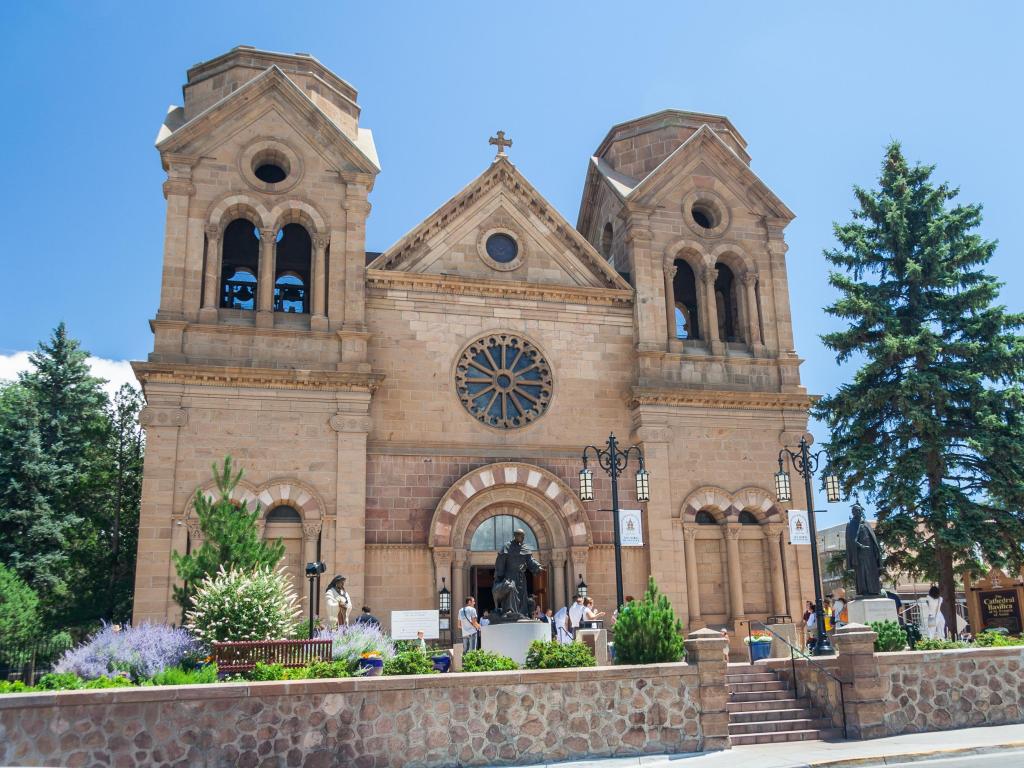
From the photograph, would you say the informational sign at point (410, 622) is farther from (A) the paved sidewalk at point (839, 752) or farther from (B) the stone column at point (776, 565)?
(B) the stone column at point (776, 565)

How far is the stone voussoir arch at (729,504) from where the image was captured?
28.3 m

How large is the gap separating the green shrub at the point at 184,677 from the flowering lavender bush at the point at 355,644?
2279 mm

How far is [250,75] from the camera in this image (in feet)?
97.3

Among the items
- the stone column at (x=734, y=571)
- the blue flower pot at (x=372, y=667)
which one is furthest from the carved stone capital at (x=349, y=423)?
the stone column at (x=734, y=571)

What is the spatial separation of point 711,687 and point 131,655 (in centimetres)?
1014

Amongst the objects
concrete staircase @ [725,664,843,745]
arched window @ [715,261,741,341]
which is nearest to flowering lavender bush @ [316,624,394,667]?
concrete staircase @ [725,664,843,745]

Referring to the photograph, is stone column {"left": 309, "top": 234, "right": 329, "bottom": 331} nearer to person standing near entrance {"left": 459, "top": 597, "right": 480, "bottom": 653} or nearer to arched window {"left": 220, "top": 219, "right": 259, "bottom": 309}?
arched window {"left": 220, "top": 219, "right": 259, "bottom": 309}

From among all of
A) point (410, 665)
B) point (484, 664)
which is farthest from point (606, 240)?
point (410, 665)

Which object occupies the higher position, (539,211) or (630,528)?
(539,211)

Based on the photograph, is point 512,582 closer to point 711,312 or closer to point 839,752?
point 839,752

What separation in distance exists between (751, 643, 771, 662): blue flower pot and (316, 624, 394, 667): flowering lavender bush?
8762 mm

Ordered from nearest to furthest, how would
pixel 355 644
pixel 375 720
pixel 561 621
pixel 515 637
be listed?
pixel 375 720, pixel 355 644, pixel 515 637, pixel 561 621

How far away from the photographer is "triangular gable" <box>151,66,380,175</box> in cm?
2803

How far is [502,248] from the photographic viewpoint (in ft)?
98.7
